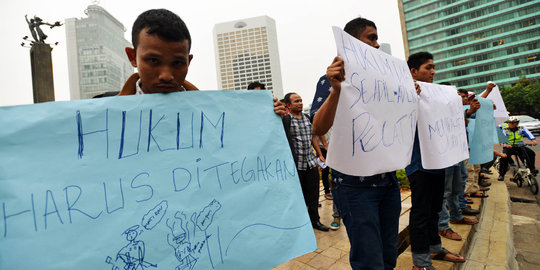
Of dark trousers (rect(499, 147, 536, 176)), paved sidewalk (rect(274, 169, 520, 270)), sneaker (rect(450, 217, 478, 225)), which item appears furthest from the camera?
→ dark trousers (rect(499, 147, 536, 176))

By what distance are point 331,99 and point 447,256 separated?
204 centimetres

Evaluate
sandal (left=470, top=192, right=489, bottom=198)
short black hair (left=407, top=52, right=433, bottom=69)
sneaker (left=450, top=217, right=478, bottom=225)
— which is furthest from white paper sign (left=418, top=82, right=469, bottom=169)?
sandal (left=470, top=192, right=489, bottom=198)

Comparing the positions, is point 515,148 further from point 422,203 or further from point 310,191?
point 422,203

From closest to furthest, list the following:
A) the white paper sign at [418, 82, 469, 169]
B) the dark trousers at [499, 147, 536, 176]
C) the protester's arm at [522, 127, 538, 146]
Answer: the white paper sign at [418, 82, 469, 169], the protester's arm at [522, 127, 538, 146], the dark trousers at [499, 147, 536, 176]

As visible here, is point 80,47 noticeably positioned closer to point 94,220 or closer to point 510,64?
point 94,220

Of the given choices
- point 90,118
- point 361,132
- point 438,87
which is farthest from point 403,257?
point 90,118

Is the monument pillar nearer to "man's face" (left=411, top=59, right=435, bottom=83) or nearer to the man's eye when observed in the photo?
the man's eye

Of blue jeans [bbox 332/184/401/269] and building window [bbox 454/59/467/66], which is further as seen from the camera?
building window [bbox 454/59/467/66]

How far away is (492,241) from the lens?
8.91ft

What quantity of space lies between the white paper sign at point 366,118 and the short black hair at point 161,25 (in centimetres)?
68

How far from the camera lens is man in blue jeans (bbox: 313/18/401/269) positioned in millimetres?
1280

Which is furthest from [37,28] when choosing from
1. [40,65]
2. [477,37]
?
[477,37]

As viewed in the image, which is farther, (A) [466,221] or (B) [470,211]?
(B) [470,211]

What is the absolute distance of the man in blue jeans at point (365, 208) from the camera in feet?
4.20
